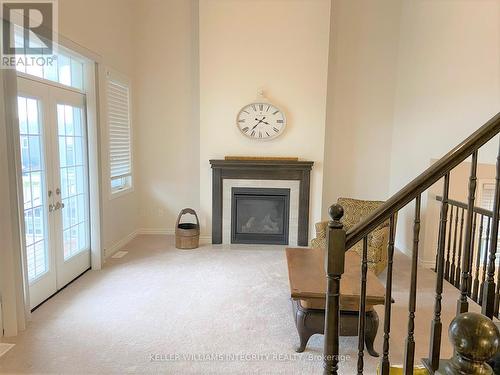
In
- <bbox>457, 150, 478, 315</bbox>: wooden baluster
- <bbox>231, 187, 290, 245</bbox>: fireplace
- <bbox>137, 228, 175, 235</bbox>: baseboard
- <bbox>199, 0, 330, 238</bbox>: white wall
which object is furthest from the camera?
<bbox>137, 228, 175, 235</bbox>: baseboard

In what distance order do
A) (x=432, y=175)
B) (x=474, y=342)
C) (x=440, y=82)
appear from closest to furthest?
(x=474, y=342) < (x=432, y=175) < (x=440, y=82)

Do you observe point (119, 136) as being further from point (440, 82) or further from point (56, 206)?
point (440, 82)

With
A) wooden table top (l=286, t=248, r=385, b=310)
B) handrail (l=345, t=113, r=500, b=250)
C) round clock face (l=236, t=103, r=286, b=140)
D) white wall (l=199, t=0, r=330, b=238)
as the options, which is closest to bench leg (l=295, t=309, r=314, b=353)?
wooden table top (l=286, t=248, r=385, b=310)

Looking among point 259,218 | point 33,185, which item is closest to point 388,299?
point 33,185

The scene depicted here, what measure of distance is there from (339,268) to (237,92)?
4298 mm

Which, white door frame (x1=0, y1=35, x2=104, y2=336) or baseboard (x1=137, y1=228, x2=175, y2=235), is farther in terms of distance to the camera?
baseboard (x1=137, y1=228, x2=175, y2=235)

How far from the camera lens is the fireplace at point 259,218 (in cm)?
552

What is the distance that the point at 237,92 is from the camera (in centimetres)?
539

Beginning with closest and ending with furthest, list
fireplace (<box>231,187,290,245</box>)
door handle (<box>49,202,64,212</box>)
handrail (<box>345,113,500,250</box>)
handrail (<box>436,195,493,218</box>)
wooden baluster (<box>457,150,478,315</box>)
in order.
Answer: handrail (<box>345,113,500,250</box>) < wooden baluster (<box>457,150,478,315</box>) < handrail (<box>436,195,493,218</box>) < door handle (<box>49,202,64,212</box>) < fireplace (<box>231,187,290,245</box>)

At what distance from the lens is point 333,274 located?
154cm

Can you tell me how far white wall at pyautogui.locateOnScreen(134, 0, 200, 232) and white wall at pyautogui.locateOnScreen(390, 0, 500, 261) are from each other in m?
3.22

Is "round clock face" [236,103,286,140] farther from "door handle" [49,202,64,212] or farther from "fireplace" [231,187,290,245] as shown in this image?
"door handle" [49,202,64,212]

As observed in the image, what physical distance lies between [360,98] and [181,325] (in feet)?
14.6

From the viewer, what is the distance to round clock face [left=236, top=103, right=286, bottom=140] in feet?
17.6
